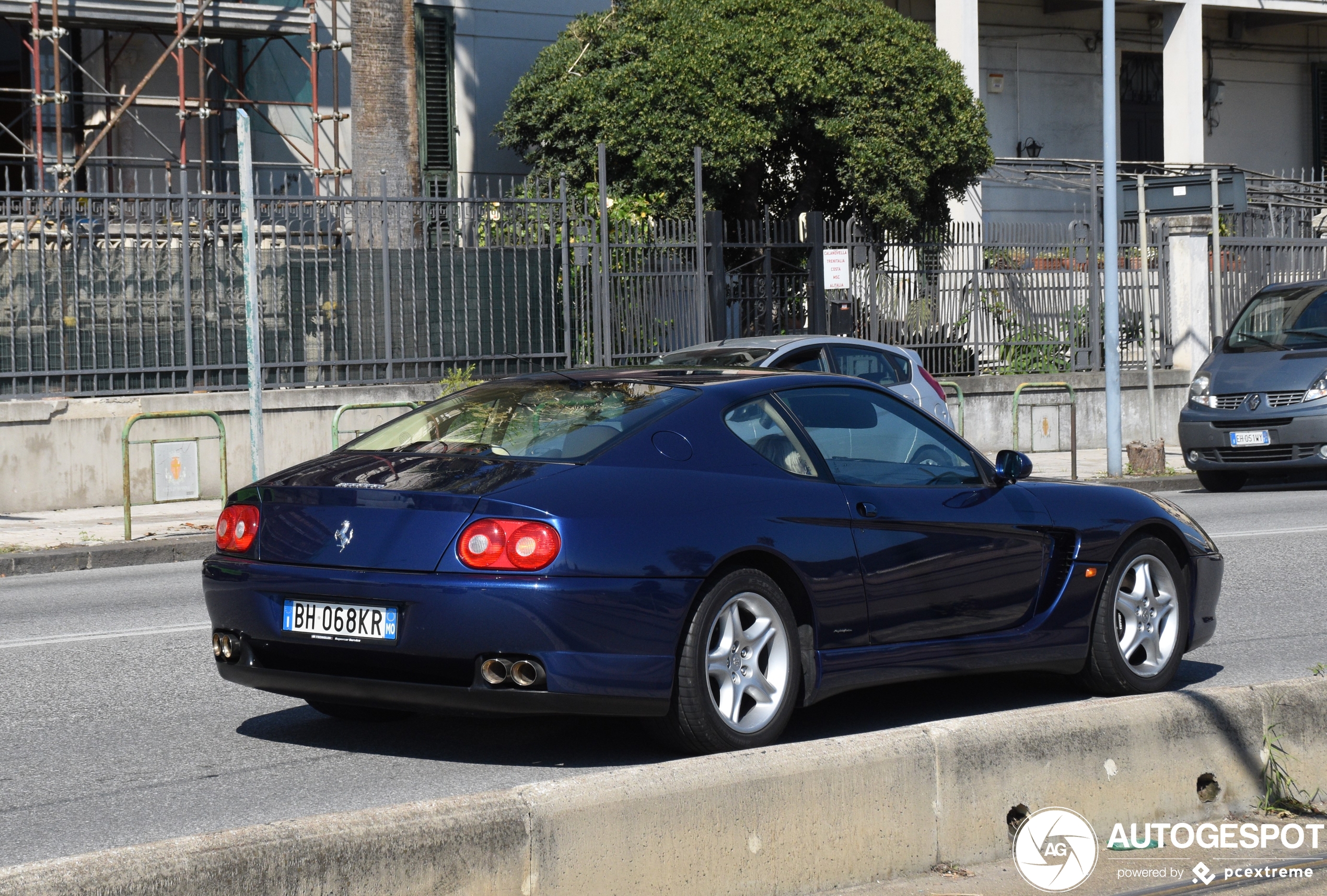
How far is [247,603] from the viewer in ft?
19.1

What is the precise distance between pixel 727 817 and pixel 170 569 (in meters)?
9.25

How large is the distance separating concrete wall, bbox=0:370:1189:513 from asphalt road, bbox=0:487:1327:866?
6.81 m

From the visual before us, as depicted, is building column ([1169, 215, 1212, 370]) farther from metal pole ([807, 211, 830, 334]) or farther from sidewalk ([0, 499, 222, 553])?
sidewalk ([0, 499, 222, 553])

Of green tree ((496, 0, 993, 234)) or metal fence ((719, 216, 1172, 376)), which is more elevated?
green tree ((496, 0, 993, 234))

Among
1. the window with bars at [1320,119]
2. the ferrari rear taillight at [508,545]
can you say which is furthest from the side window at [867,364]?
the window with bars at [1320,119]

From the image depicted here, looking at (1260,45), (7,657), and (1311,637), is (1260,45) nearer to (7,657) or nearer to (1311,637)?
(1311,637)

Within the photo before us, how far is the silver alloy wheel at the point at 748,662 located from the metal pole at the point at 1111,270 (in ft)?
44.5

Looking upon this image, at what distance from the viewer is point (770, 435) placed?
6215mm

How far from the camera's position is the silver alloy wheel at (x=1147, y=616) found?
6.97m

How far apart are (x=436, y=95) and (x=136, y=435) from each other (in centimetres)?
1095

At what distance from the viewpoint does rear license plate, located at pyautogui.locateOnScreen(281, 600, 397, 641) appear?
550cm

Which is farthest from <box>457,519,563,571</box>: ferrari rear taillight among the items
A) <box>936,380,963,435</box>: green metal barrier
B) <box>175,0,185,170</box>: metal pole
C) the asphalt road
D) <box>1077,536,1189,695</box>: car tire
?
<box>175,0,185,170</box>: metal pole

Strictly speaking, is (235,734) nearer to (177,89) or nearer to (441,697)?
(441,697)

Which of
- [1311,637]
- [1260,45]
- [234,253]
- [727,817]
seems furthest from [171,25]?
[1260,45]
